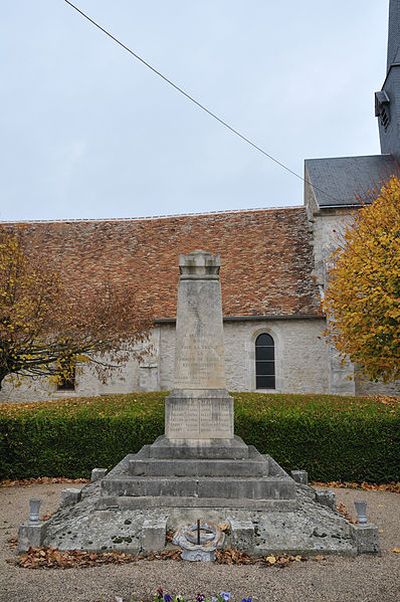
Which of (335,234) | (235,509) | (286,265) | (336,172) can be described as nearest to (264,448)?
(235,509)

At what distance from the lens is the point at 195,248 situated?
1741 centimetres

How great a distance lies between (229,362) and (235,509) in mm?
9631

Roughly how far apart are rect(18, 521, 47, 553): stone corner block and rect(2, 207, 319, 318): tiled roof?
391 inches

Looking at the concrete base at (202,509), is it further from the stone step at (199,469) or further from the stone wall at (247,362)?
the stone wall at (247,362)

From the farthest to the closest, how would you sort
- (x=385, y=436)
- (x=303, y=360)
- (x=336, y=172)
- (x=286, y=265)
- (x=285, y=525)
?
(x=336, y=172)
(x=286, y=265)
(x=303, y=360)
(x=385, y=436)
(x=285, y=525)

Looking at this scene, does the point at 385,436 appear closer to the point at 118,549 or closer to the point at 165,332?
the point at 118,549

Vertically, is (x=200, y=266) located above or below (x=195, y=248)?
below

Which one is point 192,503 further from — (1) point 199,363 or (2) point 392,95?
(2) point 392,95

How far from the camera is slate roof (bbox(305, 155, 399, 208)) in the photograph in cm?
1694

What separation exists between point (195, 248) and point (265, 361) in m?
→ 4.96

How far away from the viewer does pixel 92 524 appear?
16.8 feet

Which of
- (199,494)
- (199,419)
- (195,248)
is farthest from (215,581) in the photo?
(195,248)

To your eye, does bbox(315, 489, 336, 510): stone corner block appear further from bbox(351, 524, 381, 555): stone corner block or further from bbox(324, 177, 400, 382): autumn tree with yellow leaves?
bbox(324, 177, 400, 382): autumn tree with yellow leaves

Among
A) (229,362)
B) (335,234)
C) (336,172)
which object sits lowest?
(229,362)
